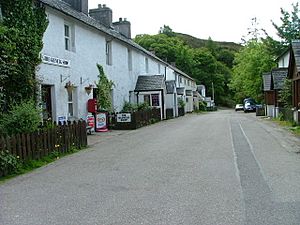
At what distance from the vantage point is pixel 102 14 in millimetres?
31641

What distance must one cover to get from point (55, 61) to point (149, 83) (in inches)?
668

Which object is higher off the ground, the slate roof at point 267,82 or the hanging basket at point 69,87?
the slate roof at point 267,82

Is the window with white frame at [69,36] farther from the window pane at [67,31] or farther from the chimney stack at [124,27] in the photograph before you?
the chimney stack at [124,27]

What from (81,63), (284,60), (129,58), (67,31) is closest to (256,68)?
(284,60)


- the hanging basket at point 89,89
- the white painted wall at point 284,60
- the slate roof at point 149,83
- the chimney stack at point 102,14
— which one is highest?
the chimney stack at point 102,14

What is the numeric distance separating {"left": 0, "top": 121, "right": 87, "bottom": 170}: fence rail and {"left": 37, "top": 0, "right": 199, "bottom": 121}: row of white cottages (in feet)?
10.5

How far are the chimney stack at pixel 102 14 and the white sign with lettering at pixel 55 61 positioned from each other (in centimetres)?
1273

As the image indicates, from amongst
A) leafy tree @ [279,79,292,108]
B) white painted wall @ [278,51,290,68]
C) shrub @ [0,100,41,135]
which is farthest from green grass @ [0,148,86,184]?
white painted wall @ [278,51,290,68]

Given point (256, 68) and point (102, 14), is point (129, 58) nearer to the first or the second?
point (102, 14)

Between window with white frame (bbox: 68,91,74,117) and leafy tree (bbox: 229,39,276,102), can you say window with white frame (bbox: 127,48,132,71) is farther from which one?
leafy tree (bbox: 229,39,276,102)

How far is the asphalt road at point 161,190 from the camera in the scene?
613cm

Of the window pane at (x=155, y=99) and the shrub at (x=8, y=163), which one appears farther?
the window pane at (x=155, y=99)

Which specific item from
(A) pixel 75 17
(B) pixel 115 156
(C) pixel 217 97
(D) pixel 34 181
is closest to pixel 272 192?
(D) pixel 34 181

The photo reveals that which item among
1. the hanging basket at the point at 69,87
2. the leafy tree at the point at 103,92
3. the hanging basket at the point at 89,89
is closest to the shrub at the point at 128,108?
the leafy tree at the point at 103,92
